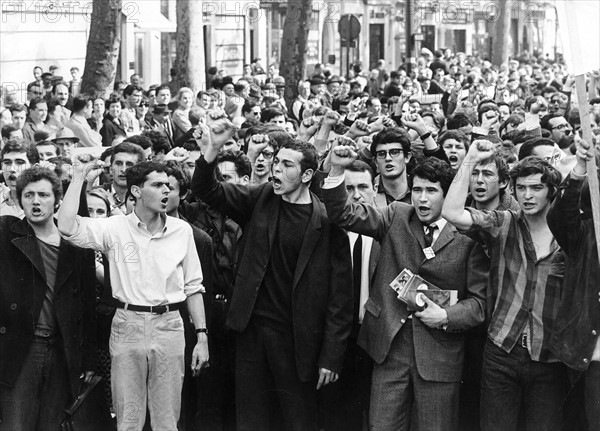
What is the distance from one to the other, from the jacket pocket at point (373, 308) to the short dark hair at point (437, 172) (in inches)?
27.1

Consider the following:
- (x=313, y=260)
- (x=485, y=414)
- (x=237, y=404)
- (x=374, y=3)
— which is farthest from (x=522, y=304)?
(x=374, y=3)

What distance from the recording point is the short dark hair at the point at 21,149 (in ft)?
28.7

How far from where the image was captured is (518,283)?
6.28m

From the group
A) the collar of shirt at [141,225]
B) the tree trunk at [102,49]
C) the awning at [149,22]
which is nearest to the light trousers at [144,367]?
the collar of shirt at [141,225]

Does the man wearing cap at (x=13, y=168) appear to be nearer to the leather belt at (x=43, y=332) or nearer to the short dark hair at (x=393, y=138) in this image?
the leather belt at (x=43, y=332)

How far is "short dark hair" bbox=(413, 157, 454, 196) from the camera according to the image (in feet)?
21.4

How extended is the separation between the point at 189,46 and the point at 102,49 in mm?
4773

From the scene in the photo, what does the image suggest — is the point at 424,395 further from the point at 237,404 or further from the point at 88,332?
the point at 88,332

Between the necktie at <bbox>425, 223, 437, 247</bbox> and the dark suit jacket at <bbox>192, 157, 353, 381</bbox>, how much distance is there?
1.53 ft

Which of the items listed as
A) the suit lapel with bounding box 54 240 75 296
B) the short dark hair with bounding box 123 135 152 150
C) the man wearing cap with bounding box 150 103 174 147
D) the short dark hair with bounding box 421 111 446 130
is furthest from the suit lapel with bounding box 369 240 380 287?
the man wearing cap with bounding box 150 103 174 147

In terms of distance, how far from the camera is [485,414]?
632 centimetres

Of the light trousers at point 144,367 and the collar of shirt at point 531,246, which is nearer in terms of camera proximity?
the collar of shirt at point 531,246

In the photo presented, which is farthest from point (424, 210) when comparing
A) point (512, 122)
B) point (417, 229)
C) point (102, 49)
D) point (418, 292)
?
point (102, 49)

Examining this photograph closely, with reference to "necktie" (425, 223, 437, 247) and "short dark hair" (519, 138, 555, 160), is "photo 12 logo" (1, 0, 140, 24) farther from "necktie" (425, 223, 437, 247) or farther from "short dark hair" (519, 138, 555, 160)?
"necktie" (425, 223, 437, 247)
